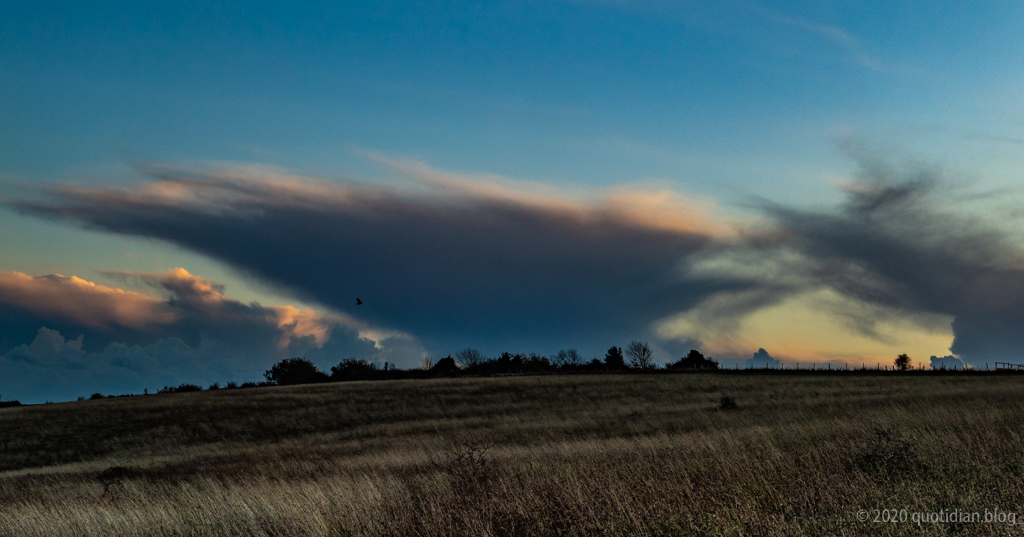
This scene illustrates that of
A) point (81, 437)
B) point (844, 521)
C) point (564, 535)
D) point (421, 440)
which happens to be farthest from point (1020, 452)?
point (81, 437)

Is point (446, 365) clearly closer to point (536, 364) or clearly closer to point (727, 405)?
point (536, 364)

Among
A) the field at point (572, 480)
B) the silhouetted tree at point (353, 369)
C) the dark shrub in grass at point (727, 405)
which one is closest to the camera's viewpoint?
the field at point (572, 480)

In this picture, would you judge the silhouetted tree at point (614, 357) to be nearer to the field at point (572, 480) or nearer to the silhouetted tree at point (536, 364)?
the silhouetted tree at point (536, 364)

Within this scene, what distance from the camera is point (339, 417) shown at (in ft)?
160

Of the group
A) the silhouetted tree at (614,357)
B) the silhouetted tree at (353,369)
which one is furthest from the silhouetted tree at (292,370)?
the silhouetted tree at (614,357)

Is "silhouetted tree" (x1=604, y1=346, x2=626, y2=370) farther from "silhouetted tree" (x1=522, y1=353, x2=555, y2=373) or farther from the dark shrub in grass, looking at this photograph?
the dark shrub in grass

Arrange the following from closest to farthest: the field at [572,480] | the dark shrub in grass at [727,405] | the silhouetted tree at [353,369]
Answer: the field at [572,480], the dark shrub in grass at [727,405], the silhouetted tree at [353,369]

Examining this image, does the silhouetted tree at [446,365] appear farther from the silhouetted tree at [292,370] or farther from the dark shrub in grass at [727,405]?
the dark shrub in grass at [727,405]

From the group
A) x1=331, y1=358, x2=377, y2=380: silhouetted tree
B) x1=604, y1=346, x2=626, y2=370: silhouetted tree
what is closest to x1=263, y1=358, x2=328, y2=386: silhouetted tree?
x1=331, y1=358, x2=377, y2=380: silhouetted tree

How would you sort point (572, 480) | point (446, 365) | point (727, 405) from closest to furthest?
point (572, 480)
point (727, 405)
point (446, 365)

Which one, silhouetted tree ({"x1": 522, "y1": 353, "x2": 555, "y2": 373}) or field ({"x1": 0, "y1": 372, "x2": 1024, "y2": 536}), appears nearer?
field ({"x1": 0, "y1": 372, "x2": 1024, "y2": 536})

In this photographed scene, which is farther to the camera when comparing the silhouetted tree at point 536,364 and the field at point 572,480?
the silhouetted tree at point 536,364

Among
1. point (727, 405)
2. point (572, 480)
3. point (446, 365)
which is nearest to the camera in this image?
point (572, 480)

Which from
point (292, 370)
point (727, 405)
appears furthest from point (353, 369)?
point (727, 405)
